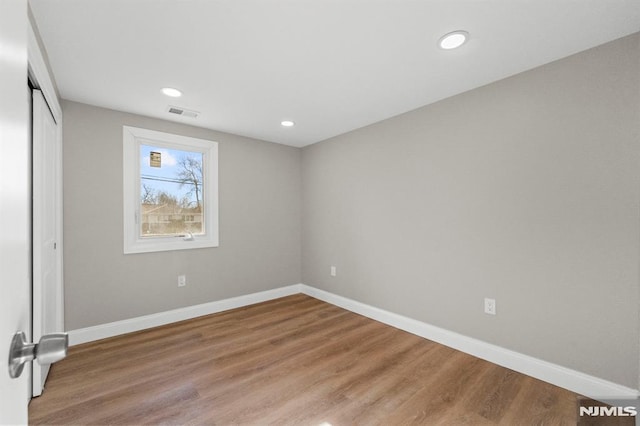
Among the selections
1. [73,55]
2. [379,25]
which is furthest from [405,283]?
[73,55]

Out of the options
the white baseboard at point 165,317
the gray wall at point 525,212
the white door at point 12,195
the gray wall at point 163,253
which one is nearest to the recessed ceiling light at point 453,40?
the gray wall at point 525,212

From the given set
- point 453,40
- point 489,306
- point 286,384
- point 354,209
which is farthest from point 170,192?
point 489,306

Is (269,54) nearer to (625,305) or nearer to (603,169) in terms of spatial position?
(603,169)

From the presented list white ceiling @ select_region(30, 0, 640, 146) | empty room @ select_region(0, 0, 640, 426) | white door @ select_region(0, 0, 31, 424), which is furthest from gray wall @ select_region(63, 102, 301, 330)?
white door @ select_region(0, 0, 31, 424)

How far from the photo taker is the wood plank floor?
1.64 metres

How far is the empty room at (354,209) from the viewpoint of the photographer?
5.28 feet

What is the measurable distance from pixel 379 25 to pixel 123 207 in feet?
9.45

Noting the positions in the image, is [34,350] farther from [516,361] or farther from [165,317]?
[165,317]

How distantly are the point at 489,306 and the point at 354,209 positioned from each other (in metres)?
1.74

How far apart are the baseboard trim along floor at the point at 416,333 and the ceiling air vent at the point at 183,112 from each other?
2.18 m

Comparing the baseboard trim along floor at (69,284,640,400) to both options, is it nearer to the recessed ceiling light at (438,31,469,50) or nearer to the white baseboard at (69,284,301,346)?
the white baseboard at (69,284,301,346)

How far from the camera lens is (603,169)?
5.80ft

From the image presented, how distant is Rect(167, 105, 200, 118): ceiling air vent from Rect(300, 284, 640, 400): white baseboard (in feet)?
9.54

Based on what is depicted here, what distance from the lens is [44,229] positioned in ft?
6.30
